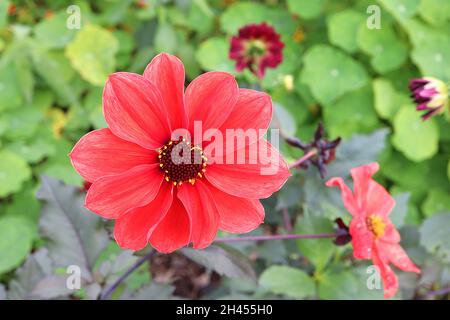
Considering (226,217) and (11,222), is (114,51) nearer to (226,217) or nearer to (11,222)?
(11,222)

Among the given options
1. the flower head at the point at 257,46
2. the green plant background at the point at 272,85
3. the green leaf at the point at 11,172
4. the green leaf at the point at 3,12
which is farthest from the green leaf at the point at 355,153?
the green leaf at the point at 3,12

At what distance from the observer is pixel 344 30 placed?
5.82 ft

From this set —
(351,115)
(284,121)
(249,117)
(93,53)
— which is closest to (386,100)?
(351,115)

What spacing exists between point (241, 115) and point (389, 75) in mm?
1235

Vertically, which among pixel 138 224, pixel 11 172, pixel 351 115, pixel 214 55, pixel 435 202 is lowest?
pixel 138 224

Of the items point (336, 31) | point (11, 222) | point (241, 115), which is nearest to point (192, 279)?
point (11, 222)

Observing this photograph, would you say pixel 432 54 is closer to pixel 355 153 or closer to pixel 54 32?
pixel 355 153

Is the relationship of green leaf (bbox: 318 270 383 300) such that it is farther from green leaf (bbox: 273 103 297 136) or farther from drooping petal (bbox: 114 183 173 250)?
drooping petal (bbox: 114 183 173 250)

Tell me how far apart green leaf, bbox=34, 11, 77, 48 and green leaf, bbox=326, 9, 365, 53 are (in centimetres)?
91

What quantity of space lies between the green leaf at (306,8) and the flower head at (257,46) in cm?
42

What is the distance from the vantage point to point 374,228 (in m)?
0.95

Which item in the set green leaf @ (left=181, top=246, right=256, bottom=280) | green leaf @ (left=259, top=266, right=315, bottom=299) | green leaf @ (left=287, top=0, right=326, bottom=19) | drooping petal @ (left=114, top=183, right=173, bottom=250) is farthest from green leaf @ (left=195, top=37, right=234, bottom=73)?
drooping petal @ (left=114, top=183, right=173, bottom=250)

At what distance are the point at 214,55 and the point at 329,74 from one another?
1.35ft

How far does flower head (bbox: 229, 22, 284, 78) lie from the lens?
4.58 feet
